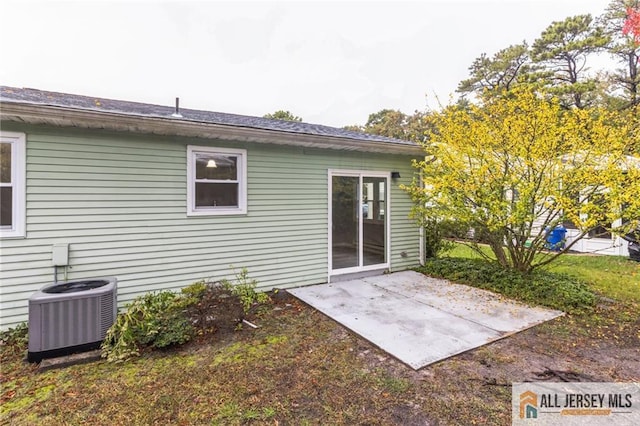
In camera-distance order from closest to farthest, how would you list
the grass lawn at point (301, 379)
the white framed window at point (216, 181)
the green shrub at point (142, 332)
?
the grass lawn at point (301, 379) → the green shrub at point (142, 332) → the white framed window at point (216, 181)

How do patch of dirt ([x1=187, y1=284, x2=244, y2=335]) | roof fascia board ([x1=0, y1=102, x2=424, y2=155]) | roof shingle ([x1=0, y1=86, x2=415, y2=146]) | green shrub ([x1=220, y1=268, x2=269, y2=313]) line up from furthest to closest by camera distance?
1. green shrub ([x1=220, y1=268, x2=269, y2=313])
2. patch of dirt ([x1=187, y1=284, x2=244, y2=335])
3. roof shingle ([x1=0, y1=86, x2=415, y2=146])
4. roof fascia board ([x1=0, y1=102, x2=424, y2=155])

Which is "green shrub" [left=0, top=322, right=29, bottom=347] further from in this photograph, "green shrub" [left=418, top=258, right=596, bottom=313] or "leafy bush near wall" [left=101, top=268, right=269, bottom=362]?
"green shrub" [left=418, top=258, right=596, bottom=313]

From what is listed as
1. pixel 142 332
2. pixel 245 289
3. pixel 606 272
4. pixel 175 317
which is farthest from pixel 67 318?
pixel 606 272

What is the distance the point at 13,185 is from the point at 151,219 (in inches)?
60.8

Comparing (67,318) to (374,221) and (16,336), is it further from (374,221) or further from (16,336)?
(374,221)

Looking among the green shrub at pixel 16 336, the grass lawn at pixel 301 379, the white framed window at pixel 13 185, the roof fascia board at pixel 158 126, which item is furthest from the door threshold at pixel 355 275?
the white framed window at pixel 13 185

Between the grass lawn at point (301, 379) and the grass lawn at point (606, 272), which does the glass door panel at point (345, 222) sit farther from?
the grass lawn at point (606, 272)

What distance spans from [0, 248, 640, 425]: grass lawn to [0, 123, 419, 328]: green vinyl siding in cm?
122

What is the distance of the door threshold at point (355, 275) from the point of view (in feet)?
20.4

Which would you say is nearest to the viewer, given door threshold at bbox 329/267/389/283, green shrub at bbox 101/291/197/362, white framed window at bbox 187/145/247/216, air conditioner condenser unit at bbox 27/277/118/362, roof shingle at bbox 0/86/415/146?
air conditioner condenser unit at bbox 27/277/118/362

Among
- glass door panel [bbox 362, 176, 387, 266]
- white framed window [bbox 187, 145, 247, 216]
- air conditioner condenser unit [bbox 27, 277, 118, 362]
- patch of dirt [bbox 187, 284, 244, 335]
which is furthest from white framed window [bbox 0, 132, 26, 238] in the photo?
glass door panel [bbox 362, 176, 387, 266]

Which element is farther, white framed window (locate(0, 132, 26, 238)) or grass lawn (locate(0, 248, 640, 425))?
white framed window (locate(0, 132, 26, 238))

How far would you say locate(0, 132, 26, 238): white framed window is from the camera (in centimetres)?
369

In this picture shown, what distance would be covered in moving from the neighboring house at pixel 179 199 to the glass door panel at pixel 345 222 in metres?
0.02
